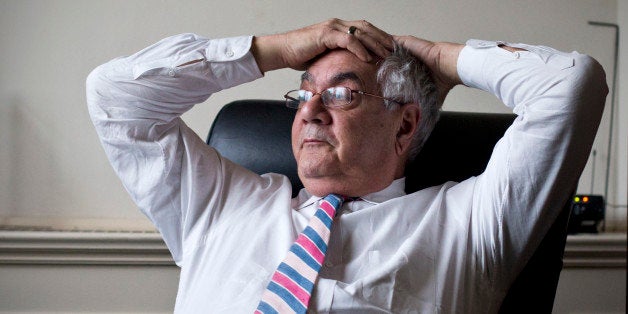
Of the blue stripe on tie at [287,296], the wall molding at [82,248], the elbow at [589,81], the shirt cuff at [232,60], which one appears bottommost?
the wall molding at [82,248]

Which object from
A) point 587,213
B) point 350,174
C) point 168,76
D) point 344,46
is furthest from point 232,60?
point 587,213

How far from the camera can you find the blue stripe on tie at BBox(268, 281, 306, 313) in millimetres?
1199

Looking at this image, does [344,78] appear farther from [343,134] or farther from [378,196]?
[378,196]

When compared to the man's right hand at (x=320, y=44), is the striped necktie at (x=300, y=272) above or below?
below

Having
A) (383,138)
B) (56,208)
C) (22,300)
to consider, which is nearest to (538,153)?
(383,138)

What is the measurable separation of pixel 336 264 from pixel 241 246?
198mm

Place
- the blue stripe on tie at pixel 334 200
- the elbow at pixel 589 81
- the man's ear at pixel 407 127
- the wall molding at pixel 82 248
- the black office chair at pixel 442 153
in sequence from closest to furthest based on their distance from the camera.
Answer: the elbow at pixel 589 81
the black office chair at pixel 442 153
the blue stripe on tie at pixel 334 200
the man's ear at pixel 407 127
the wall molding at pixel 82 248

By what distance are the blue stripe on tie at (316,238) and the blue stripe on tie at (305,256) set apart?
0.03 meters

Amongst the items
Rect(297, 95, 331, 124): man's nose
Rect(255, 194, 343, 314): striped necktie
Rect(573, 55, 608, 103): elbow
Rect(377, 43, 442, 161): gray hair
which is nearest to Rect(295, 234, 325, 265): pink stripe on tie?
Rect(255, 194, 343, 314): striped necktie

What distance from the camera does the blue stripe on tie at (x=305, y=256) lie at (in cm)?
125

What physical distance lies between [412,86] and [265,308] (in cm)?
59

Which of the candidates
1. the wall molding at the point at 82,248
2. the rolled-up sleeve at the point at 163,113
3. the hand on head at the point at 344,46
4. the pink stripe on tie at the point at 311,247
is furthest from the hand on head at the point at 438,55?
the wall molding at the point at 82,248

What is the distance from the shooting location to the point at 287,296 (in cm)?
122

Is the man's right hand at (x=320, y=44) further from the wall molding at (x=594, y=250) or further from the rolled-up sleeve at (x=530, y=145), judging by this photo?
the wall molding at (x=594, y=250)
